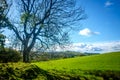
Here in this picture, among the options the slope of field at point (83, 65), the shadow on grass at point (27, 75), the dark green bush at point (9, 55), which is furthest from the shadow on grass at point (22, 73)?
the dark green bush at point (9, 55)

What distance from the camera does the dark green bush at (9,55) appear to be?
3869 cm

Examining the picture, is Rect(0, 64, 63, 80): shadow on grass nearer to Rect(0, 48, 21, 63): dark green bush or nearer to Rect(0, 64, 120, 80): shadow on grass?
Rect(0, 64, 120, 80): shadow on grass

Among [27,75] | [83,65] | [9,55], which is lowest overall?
[27,75]

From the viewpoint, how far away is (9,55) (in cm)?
4003

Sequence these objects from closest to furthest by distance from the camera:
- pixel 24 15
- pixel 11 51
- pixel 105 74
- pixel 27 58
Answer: pixel 105 74 → pixel 24 15 → pixel 27 58 → pixel 11 51

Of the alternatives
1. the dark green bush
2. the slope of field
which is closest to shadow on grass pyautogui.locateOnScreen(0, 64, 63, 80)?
the slope of field

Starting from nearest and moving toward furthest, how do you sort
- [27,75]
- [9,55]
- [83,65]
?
[27,75]
[83,65]
[9,55]

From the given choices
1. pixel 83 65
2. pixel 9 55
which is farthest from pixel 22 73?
pixel 9 55

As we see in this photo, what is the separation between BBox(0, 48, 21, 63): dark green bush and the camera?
3869 cm

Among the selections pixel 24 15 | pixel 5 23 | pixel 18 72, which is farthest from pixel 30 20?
pixel 18 72

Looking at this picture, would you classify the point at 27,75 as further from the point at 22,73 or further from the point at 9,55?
the point at 9,55

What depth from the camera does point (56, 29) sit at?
1307 inches

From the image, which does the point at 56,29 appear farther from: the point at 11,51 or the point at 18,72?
the point at 18,72

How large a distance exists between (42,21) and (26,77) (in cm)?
1519
